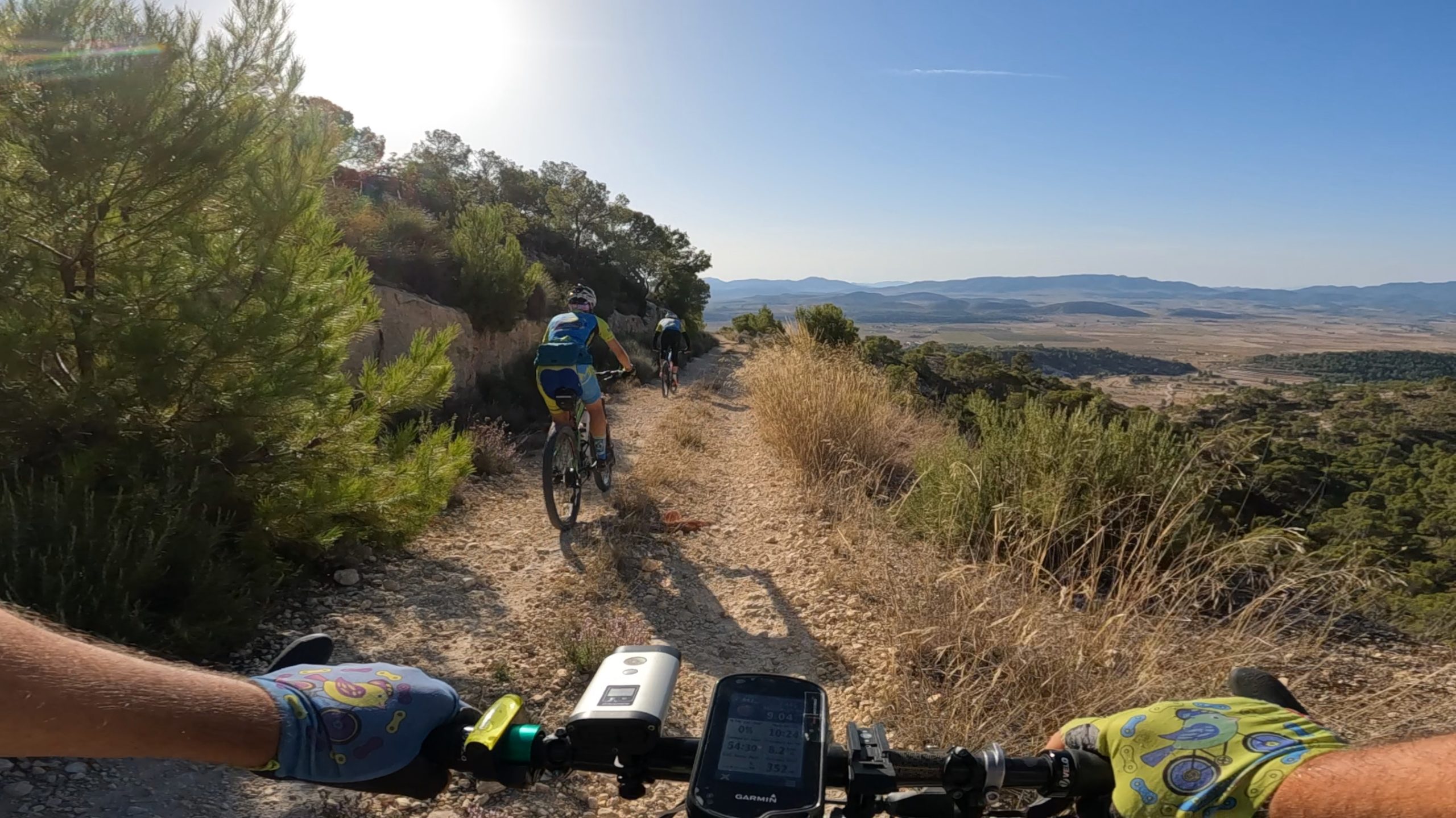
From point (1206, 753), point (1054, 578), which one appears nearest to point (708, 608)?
point (1054, 578)

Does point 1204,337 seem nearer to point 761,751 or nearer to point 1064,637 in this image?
point 1064,637

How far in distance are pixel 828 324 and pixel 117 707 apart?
45.6 feet

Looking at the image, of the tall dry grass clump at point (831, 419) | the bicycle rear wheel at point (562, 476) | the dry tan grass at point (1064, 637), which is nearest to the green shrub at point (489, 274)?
the tall dry grass clump at point (831, 419)

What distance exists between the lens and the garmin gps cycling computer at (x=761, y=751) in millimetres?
863

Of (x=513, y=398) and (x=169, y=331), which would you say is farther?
(x=513, y=398)

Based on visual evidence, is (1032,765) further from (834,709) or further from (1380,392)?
(1380,392)

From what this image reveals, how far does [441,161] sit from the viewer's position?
Result: 72.1 feet

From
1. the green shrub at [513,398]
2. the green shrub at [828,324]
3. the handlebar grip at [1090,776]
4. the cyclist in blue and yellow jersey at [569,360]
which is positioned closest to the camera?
the handlebar grip at [1090,776]

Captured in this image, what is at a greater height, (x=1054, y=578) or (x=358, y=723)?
(x=358, y=723)

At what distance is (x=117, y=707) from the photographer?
82 centimetres

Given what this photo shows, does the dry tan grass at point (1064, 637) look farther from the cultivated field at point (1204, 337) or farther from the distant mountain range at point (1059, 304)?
the distant mountain range at point (1059, 304)

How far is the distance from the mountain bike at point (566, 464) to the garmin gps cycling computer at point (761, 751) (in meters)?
4.37

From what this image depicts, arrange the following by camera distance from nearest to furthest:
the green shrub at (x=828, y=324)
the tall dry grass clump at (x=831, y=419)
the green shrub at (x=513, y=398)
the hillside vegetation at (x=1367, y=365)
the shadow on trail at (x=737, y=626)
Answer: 1. the shadow on trail at (x=737, y=626)
2. the tall dry grass clump at (x=831, y=419)
3. the green shrub at (x=513, y=398)
4. the green shrub at (x=828, y=324)
5. the hillside vegetation at (x=1367, y=365)

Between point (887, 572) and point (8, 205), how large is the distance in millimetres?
4451
